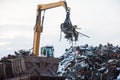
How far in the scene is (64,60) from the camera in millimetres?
20625

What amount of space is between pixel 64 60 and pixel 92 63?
3176 millimetres

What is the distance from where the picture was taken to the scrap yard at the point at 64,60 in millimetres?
11723

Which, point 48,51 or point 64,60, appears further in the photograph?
point 64,60

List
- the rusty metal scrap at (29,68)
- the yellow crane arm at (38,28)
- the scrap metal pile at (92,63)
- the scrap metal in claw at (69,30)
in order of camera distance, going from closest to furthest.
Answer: the rusty metal scrap at (29,68) < the scrap metal in claw at (69,30) < the scrap metal pile at (92,63) < the yellow crane arm at (38,28)

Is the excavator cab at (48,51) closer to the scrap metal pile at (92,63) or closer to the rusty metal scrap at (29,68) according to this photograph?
the rusty metal scrap at (29,68)

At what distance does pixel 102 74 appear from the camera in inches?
635

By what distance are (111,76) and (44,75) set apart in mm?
5143

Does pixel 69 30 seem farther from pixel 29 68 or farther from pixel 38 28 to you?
pixel 29 68

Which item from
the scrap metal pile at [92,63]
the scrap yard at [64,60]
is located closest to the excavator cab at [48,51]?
the scrap yard at [64,60]

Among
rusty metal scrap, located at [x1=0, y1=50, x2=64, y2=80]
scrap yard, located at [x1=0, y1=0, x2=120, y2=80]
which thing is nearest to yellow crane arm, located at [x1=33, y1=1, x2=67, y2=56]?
scrap yard, located at [x1=0, y1=0, x2=120, y2=80]

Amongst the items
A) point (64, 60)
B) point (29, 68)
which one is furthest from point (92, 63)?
point (29, 68)

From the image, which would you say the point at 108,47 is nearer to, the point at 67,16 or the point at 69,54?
the point at 69,54

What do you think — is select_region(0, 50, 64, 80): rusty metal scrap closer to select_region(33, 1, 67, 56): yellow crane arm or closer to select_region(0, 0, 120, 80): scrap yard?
select_region(0, 0, 120, 80): scrap yard

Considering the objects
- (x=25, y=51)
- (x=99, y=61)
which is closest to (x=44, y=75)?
(x=25, y=51)
